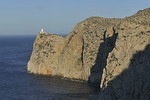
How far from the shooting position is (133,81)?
65.7 meters

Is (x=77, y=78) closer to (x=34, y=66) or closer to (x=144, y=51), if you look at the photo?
(x=34, y=66)

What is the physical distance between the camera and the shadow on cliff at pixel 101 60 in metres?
100

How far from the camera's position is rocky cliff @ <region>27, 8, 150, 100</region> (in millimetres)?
67250

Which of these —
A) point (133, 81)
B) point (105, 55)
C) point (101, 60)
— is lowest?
point (133, 81)

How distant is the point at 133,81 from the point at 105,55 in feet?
121

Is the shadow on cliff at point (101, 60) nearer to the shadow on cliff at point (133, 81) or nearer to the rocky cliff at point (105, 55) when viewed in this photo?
the rocky cliff at point (105, 55)

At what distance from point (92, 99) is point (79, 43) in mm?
42323

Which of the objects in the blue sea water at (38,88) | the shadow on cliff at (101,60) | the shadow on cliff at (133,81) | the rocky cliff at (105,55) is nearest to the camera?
the shadow on cliff at (133,81)

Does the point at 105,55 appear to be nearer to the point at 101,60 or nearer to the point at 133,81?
the point at 101,60

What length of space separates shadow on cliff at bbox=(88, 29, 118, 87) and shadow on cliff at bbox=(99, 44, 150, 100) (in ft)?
87.7

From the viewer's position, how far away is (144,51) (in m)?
71.1

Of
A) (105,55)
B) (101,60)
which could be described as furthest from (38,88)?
(101,60)

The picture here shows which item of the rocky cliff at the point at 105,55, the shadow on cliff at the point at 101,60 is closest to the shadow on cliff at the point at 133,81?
the rocky cliff at the point at 105,55

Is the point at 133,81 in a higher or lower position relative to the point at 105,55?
lower
